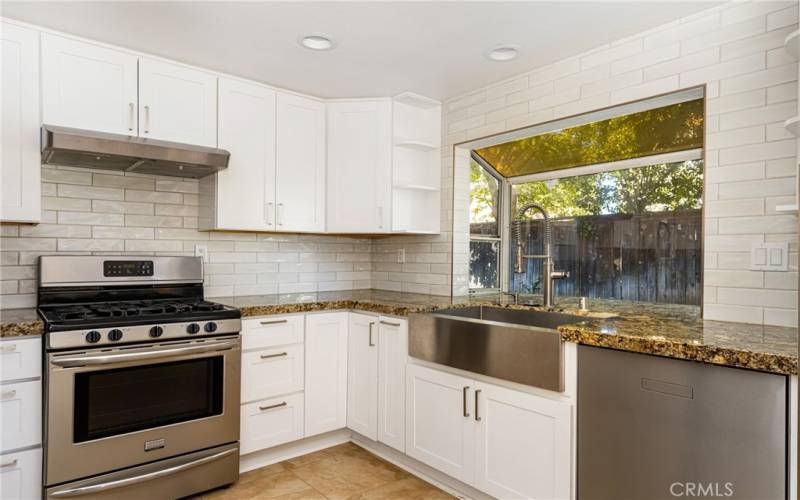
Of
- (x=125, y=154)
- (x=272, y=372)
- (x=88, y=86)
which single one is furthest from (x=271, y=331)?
(x=88, y=86)

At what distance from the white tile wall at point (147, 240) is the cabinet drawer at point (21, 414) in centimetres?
68

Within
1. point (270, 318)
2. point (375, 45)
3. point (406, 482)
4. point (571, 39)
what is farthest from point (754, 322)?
point (270, 318)

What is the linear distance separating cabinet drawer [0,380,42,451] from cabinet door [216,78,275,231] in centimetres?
124

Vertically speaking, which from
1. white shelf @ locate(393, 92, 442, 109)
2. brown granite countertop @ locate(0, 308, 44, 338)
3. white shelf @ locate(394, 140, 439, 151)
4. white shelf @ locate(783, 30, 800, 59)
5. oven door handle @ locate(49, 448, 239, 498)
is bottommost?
oven door handle @ locate(49, 448, 239, 498)

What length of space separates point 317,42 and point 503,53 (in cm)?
98

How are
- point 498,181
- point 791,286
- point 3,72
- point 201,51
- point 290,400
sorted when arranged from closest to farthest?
1. point 791,286
2. point 3,72
3. point 201,51
4. point 290,400
5. point 498,181

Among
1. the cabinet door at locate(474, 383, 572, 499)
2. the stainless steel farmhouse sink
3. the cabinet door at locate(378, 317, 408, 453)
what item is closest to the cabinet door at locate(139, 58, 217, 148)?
the cabinet door at locate(378, 317, 408, 453)

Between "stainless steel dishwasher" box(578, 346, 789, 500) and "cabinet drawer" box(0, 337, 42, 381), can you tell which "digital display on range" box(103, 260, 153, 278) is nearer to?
"cabinet drawer" box(0, 337, 42, 381)

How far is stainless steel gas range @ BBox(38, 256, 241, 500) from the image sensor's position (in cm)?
206

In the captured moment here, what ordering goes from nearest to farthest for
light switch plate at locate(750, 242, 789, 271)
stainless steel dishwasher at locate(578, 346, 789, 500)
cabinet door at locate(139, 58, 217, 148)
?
1. stainless steel dishwasher at locate(578, 346, 789, 500)
2. light switch plate at locate(750, 242, 789, 271)
3. cabinet door at locate(139, 58, 217, 148)

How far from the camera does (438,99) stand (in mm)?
3389

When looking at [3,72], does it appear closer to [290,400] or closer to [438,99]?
[290,400]


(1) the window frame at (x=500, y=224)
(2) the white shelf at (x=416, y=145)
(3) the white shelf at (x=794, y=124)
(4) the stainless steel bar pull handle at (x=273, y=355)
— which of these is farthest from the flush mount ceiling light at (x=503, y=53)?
(4) the stainless steel bar pull handle at (x=273, y=355)

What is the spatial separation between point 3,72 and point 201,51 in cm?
89
